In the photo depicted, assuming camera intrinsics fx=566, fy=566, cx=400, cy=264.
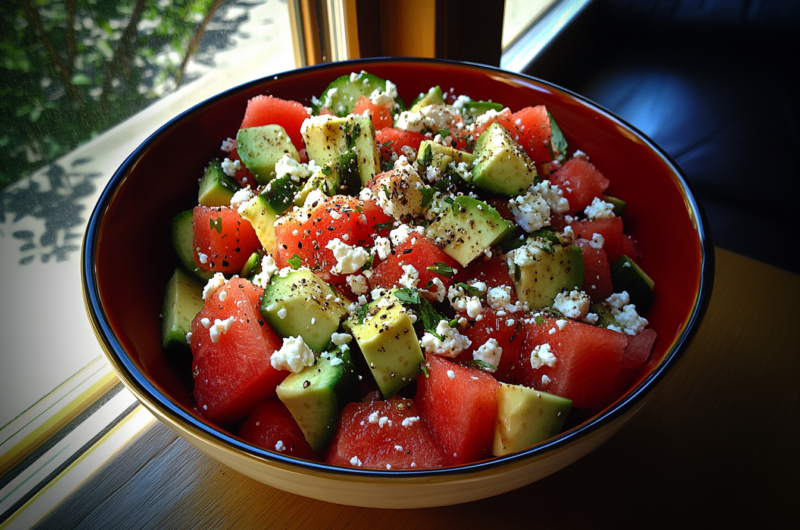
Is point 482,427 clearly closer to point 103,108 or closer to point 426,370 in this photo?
point 426,370

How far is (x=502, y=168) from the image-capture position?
941 millimetres

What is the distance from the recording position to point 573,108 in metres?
1.12

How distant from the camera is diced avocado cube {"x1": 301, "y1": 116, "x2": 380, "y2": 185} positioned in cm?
98

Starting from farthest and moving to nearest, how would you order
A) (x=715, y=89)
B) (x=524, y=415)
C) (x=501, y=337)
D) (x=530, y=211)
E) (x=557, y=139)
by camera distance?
(x=715, y=89) → (x=557, y=139) → (x=530, y=211) → (x=501, y=337) → (x=524, y=415)

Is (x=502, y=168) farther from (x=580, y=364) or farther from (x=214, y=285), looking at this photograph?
(x=214, y=285)

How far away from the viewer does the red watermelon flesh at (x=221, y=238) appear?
914 millimetres

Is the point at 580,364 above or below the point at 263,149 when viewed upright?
below

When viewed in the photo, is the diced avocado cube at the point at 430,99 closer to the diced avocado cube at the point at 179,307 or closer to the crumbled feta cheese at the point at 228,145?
the crumbled feta cheese at the point at 228,145

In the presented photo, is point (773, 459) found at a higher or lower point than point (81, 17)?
lower

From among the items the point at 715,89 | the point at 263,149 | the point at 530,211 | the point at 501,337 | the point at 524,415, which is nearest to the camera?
the point at 524,415

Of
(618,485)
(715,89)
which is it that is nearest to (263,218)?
(618,485)

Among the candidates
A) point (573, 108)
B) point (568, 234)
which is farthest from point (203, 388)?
point (573, 108)

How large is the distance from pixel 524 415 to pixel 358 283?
309 mm

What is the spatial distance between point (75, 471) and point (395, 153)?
79 centimetres
